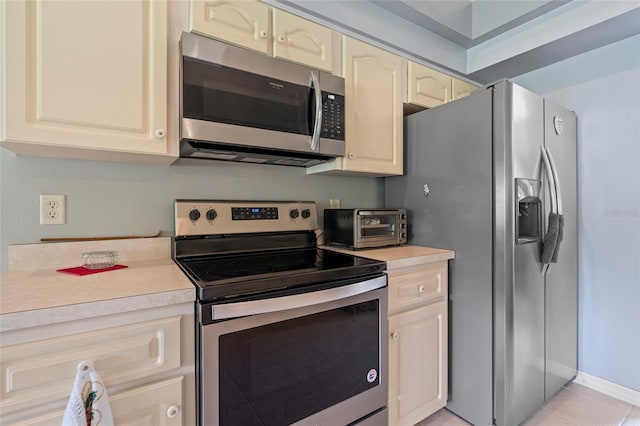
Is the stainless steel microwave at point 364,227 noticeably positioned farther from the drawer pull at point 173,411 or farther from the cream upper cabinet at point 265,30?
the drawer pull at point 173,411

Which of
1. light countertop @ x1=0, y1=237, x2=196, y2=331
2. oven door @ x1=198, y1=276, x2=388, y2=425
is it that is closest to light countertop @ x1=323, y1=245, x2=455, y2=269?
oven door @ x1=198, y1=276, x2=388, y2=425

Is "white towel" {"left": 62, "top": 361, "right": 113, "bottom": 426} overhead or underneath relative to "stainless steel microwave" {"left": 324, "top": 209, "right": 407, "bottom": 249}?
underneath

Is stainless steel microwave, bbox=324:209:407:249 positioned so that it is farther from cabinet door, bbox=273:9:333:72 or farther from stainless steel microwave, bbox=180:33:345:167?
cabinet door, bbox=273:9:333:72

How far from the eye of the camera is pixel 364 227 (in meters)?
1.71

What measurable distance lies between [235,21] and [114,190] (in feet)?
3.00

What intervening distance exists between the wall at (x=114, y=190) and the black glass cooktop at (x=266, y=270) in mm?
316

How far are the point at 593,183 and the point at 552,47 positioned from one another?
2.92 ft

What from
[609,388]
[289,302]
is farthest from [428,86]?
[609,388]

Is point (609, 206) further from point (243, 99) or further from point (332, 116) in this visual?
point (243, 99)

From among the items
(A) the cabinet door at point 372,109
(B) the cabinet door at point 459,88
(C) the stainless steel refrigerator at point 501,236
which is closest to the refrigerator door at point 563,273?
(C) the stainless steel refrigerator at point 501,236

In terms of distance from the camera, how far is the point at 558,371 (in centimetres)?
182

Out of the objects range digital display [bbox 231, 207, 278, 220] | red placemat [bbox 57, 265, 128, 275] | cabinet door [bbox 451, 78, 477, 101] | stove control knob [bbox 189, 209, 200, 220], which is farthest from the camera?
cabinet door [bbox 451, 78, 477, 101]

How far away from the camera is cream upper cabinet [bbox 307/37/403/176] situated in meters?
1.67

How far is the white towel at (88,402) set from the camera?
755mm
